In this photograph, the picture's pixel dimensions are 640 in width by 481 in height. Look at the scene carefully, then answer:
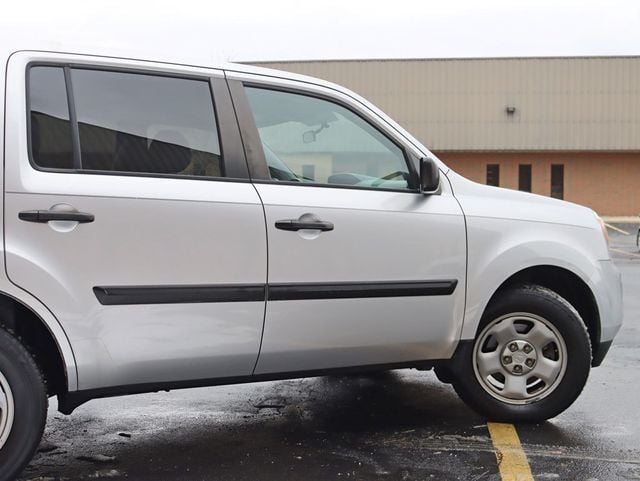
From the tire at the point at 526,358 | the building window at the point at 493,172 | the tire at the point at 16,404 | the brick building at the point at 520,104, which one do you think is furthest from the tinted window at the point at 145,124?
the building window at the point at 493,172

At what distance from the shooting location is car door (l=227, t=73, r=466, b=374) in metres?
3.58

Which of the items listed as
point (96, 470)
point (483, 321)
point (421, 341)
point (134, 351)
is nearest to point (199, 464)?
point (96, 470)

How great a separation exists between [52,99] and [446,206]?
196cm

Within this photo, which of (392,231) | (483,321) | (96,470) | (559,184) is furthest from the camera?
(559,184)

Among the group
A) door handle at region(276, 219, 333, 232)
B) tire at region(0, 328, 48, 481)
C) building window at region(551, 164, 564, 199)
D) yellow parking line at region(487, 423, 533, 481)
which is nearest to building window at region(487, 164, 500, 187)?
building window at region(551, 164, 564, 199)

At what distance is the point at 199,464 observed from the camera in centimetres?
363

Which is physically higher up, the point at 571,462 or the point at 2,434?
the point at 2,434

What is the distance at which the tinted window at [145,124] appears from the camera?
3.33 meters

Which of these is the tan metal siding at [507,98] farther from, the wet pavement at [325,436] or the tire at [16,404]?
the tire at [16,404]

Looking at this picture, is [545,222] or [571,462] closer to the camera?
[571,462]

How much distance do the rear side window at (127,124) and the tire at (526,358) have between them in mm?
1714

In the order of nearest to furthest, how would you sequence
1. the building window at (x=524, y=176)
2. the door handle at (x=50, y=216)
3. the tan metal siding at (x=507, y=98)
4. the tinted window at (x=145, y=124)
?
the door handle at (x=50, y=216), the tinted window at (x=145, y=124), the tan metal siding at (x=507, y=98), the building window at (x=524, y=176)

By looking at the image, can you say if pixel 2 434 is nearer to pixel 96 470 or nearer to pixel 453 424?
pixel 96 470

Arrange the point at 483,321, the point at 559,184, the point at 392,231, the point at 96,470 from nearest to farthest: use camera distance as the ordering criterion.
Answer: the point at 96,470 → the point at 392,231 → the point at 483,321 → the point at 559,184
